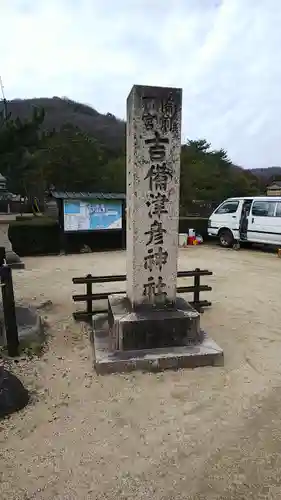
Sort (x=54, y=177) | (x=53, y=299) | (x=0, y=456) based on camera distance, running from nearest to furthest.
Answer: (x=0, y=456), (x=53, y=299), (x=54, y=177)

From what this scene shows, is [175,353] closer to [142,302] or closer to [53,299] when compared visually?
[142,302]

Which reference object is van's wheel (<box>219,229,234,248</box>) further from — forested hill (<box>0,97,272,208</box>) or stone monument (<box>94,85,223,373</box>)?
stone monument (<box>94,85,223,373</box>)

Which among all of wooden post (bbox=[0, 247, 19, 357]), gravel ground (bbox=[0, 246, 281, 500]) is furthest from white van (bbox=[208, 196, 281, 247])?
wooden post (bbox=[0, 247, 19, 357])

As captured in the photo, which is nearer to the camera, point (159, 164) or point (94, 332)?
point (159, 164)

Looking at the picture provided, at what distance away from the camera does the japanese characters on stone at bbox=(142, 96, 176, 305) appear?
11.0 feet

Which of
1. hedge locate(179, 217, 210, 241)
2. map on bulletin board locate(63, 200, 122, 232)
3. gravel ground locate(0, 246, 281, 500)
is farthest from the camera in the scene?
hedge locate(179, 217, 210, 241)

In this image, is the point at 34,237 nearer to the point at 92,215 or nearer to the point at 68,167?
the point at 92,215

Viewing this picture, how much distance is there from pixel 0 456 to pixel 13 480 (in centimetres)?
25

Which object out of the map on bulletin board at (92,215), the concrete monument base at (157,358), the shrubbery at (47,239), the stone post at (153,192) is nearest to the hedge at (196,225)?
the shrubbery at (47,239)

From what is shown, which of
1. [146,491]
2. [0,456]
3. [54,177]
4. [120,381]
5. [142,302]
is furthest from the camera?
[54,177]

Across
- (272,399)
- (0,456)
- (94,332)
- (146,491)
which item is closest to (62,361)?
(94,332)

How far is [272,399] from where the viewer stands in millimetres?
2949

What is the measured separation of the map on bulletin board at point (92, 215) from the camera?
10.1m

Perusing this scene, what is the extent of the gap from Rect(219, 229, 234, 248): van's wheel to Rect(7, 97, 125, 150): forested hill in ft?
101
